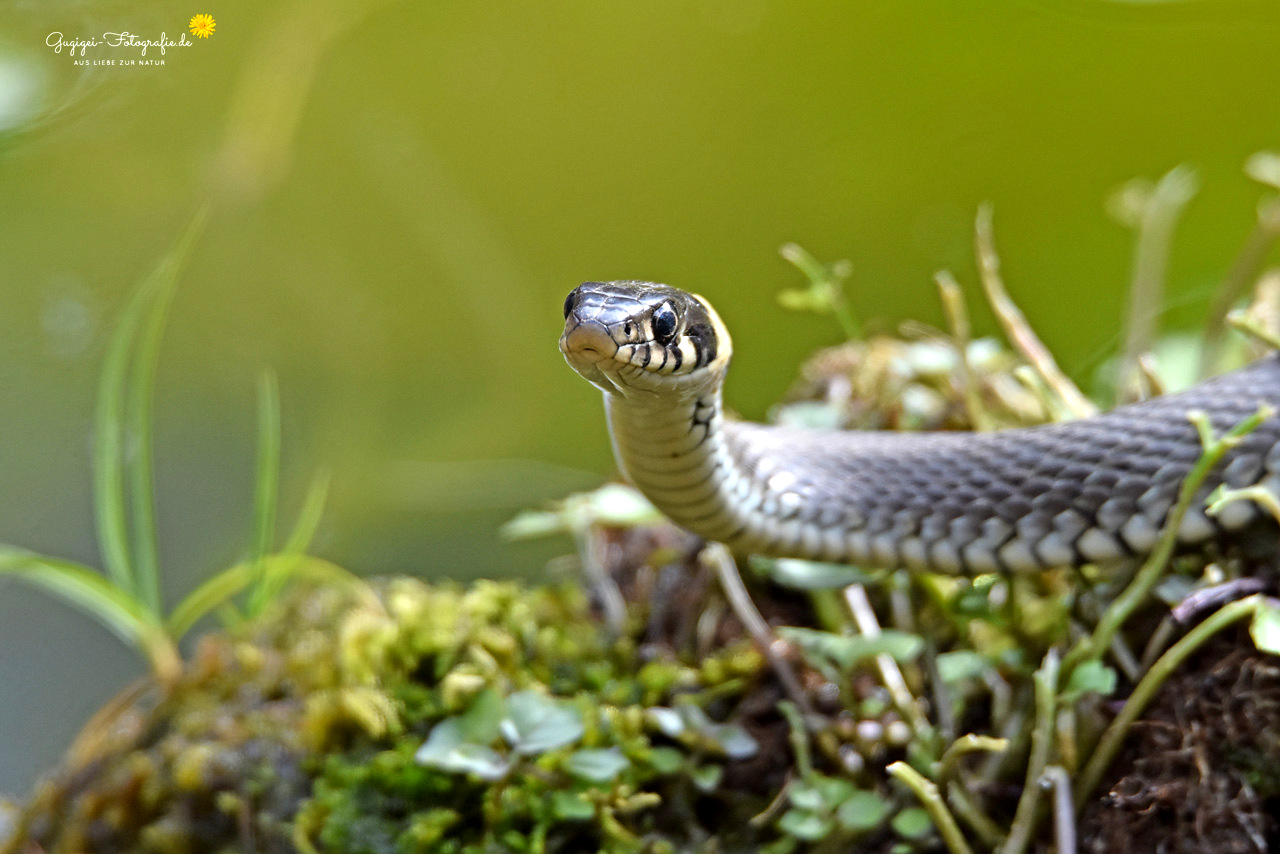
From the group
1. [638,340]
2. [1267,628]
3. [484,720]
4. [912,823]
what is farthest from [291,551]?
[1267,628]

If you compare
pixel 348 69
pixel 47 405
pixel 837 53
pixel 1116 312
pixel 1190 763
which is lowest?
pixel 1190 763

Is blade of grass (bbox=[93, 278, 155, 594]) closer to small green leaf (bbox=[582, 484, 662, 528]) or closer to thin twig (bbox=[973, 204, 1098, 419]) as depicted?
small green leaf (bbox=[582, 484, 662, 528])

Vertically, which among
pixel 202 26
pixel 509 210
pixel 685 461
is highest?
pixel 202 26

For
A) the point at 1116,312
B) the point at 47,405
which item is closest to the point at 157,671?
the point at 47,405

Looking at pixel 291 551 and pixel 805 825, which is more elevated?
pixel 291 551

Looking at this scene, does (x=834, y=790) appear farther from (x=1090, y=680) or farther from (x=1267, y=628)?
(x=1267, y=628)

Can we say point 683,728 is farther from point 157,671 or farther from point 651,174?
point 651,174

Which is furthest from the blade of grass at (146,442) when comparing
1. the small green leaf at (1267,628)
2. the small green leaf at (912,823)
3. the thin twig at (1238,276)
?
the thin twig at (1238,276)
